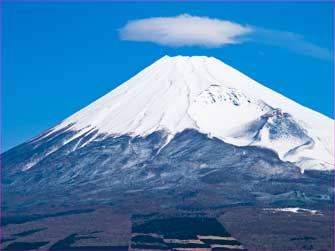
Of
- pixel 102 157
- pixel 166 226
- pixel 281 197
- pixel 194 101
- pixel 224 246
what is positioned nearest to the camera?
pixel 224 246

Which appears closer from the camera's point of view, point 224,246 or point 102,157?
point 224,246

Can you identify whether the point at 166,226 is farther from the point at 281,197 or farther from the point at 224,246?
the point at 281,197

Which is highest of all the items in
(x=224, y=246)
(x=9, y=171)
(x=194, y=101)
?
(x=194, y=101)

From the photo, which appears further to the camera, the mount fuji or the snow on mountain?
the snow on mountain

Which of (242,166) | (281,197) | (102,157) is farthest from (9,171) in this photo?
(281,197)

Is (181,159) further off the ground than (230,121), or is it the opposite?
(230,121)

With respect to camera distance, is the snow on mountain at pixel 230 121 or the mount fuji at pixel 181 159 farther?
the snow on mountain at pixel 230 121

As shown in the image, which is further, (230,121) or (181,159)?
(230,121)

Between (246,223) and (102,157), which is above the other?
(102,157)
